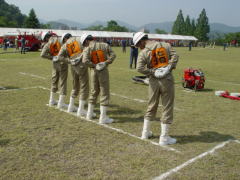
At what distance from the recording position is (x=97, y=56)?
6.23m

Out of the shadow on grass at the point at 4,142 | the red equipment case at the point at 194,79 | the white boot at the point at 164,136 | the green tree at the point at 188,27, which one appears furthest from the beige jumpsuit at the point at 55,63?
the green tree at the point at 188,27

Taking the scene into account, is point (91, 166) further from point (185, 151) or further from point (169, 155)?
point (185, 151)

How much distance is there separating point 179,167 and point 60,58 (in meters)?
4.34

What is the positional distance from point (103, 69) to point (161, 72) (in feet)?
5.88

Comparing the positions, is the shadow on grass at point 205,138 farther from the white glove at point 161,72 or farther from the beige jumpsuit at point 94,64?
the beige jumpsuit at point 94,64

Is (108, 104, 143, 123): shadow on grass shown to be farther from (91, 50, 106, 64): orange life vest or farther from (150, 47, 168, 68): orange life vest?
(150, 47, 168, 68): orange life vest

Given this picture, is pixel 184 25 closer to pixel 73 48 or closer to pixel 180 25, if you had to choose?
pixel 180 25

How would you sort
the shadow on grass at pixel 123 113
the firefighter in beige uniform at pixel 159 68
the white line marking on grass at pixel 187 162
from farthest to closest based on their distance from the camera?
the shadow on grass at pixel 123 113, the firefighter in beige uniform at pixel 159 68, the white line marking on grass at pixel 187 162

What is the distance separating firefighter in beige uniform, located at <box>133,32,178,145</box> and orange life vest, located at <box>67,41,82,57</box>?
215 cm

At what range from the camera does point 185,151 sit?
501cm

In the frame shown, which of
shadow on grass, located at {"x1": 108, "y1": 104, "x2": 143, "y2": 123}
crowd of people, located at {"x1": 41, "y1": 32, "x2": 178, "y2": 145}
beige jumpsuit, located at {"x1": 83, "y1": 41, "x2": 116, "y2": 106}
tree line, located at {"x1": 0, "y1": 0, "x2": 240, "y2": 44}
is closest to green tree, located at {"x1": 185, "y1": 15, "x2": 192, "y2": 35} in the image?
tree line, located at {"x1": 0, "y1": 0, "x2": 240, "y2": 44}

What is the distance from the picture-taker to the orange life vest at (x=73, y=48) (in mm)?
6816

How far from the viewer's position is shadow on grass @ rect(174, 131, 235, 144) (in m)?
5.57

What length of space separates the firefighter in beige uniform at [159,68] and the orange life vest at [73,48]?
2149 mm
